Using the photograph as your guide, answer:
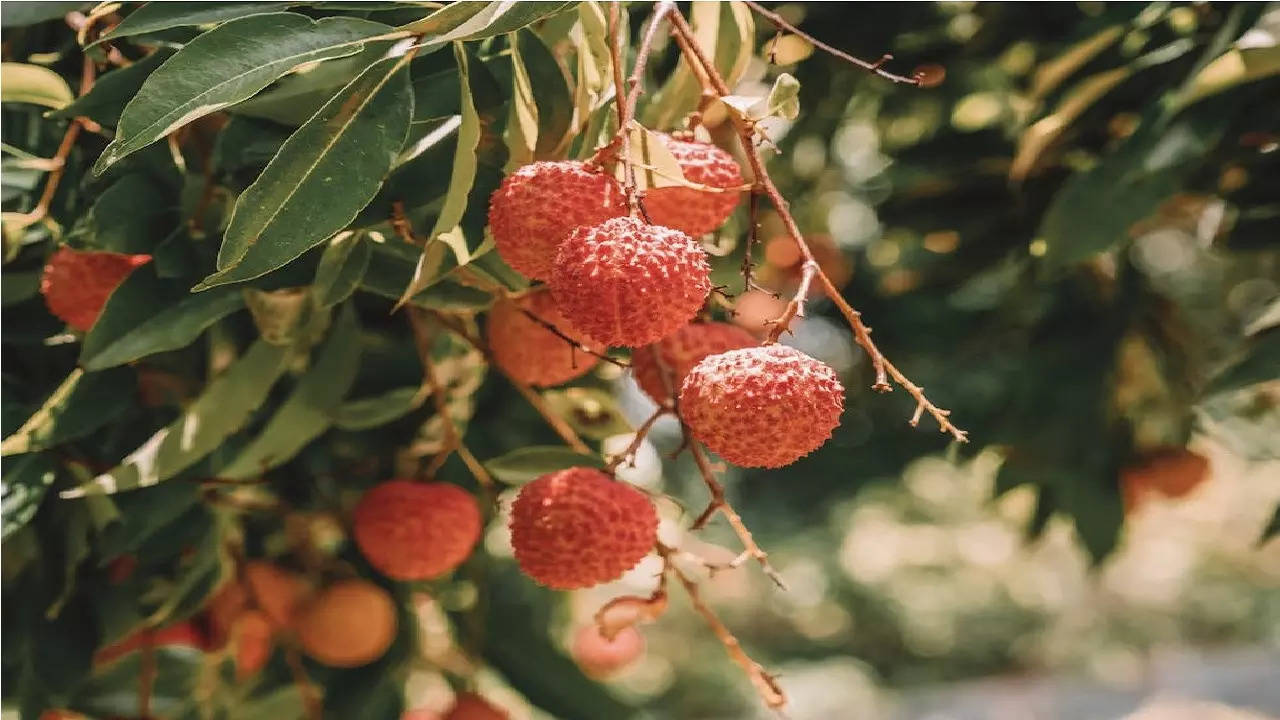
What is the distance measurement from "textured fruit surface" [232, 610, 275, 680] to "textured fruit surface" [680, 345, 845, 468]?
58cm

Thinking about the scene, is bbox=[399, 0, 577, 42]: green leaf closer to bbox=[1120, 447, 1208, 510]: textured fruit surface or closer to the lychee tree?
the lychee tree

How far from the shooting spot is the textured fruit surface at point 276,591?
0.99 meters

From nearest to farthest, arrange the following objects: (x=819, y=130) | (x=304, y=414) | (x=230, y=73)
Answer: (x=230, y=73), (x=304, y=414), (x=819, y=130)

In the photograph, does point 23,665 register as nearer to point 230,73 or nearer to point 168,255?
point 168,255

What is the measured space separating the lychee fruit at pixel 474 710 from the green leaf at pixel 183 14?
649 millimetres

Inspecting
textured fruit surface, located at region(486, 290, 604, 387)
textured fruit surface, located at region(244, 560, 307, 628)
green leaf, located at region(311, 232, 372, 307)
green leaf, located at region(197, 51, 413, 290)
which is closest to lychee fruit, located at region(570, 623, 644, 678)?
textured fruit surface, located at region(244, 560, 307, 628)

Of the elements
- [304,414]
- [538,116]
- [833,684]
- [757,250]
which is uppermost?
[538,116]

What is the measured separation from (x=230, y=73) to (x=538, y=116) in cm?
18

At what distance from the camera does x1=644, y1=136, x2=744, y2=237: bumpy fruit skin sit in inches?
23.3

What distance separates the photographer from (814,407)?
0.53 metres

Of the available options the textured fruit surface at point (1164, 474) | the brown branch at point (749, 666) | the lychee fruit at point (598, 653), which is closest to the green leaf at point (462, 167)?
the brown branch at point (749, 666)

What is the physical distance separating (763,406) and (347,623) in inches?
22.9

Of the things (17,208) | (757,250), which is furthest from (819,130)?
(17,208)

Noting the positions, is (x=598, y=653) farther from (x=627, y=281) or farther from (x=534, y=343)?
(x=627, y=281)
